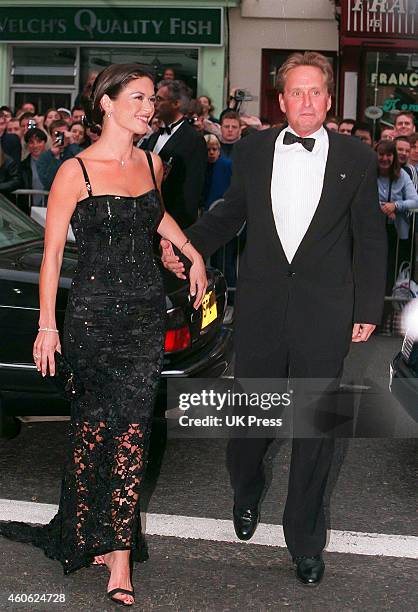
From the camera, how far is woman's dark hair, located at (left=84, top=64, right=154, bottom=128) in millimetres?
4148

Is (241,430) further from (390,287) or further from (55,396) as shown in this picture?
(390,287)

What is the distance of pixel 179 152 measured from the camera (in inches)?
340

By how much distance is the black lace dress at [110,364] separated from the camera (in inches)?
165

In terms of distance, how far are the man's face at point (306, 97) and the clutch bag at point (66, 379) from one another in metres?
1.31

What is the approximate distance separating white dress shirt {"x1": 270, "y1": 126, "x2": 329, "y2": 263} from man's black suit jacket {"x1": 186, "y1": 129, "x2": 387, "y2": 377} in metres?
0.03

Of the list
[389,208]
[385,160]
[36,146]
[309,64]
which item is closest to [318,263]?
[309,64]

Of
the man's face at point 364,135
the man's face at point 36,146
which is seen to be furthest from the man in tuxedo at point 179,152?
the man's face at point 364,135

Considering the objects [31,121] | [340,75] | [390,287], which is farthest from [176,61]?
[390,287]

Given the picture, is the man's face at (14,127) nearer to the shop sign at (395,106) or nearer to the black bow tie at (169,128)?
the black bow tie at (169,128)

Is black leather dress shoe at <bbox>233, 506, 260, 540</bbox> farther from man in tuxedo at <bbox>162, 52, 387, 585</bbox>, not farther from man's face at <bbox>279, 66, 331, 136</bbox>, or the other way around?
man's face at <bbox>279, 66, 331, 136</bbox>

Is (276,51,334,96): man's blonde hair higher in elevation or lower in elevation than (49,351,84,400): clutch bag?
higher

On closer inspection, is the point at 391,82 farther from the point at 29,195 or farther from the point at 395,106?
the point at 29,195

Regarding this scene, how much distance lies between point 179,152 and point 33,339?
3.51m

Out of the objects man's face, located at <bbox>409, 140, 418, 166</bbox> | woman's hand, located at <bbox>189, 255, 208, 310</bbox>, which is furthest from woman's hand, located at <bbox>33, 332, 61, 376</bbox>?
man's face, located at <bbox>409, 140, 418, 166</bbox>
